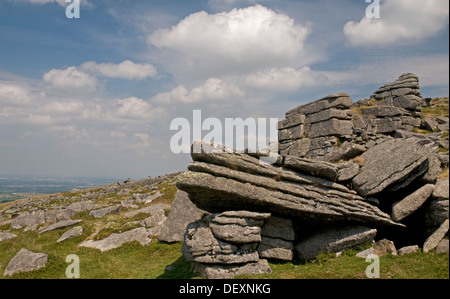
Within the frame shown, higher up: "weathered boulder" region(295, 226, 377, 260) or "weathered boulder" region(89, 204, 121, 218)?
"weathered boulder" region(295, 226, 377, 260)

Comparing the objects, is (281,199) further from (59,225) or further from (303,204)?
(59,225)

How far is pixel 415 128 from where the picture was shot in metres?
44.4

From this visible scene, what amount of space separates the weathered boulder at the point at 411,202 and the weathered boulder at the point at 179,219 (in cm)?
1817

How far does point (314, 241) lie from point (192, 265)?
9822 millimetres

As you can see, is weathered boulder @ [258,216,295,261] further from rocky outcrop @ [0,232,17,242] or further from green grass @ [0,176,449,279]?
rocky outcrop @ [0,232,17,242]

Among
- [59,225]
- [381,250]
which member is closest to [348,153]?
[381,250]

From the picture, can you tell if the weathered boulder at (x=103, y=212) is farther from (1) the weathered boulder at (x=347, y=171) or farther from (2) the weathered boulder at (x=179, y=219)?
(1) the weathered boulder at (x=347, y=171)

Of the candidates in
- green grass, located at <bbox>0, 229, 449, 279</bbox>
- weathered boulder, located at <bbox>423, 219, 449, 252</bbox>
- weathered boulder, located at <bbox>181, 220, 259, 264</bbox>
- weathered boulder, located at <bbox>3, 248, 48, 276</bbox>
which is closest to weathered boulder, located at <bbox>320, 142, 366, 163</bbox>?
green grass, located at <bbox>0, 229, 449, 279</bbox>

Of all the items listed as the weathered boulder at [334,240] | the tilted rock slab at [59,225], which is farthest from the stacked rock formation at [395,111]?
the tilted rock slab at [59,225]

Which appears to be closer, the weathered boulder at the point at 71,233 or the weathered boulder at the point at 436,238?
the weathered boulder at the point at 436,238

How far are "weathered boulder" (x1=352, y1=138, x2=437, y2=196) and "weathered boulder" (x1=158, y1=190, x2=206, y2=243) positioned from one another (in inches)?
652

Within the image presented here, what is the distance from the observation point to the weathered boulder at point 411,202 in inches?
800

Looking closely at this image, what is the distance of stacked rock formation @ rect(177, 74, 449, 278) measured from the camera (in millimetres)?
19797

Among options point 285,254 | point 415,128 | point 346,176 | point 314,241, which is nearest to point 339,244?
point 314,241
